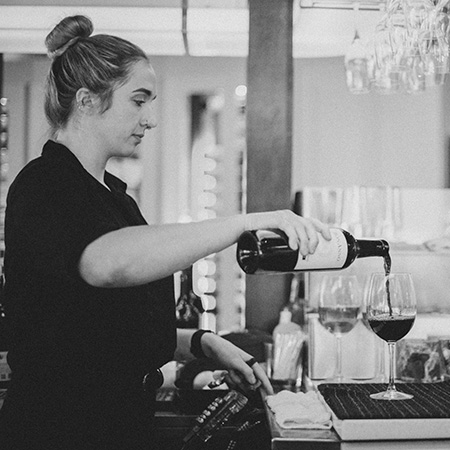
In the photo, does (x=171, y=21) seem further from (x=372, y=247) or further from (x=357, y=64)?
(x=372, y=247)

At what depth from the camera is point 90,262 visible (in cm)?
111

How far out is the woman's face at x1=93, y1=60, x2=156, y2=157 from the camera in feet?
4.59

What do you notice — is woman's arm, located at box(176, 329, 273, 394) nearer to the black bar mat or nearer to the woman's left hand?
the woman's left hand

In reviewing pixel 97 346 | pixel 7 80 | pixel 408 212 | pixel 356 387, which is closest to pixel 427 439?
pixel 356 387

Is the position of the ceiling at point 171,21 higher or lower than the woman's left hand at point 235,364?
higher

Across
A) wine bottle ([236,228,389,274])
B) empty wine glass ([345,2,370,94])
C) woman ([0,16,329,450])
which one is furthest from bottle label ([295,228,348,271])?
empty wine glass ([345,2,370,94])

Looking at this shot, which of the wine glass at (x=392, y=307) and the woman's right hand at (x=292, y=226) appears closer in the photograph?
the woman's right hand at (x=292, y=226)

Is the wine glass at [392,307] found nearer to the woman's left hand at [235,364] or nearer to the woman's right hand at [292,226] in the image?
the woman's left hand at [235,364]

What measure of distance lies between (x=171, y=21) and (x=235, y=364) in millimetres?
2562

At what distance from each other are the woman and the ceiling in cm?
232

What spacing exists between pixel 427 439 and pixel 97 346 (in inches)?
24.6

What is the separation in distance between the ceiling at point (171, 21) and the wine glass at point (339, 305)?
2.04m

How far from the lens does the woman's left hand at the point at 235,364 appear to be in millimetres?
1679

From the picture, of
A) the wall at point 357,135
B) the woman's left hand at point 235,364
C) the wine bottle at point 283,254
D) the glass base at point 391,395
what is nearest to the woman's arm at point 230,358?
the woman's left hand at point 235,364
